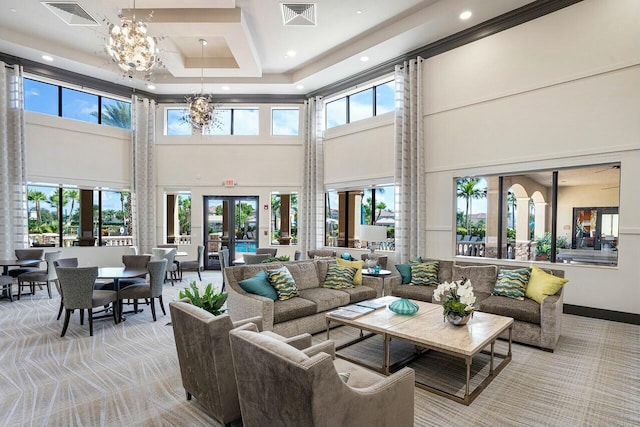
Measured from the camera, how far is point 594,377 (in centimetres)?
326

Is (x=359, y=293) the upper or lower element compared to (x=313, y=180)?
lower

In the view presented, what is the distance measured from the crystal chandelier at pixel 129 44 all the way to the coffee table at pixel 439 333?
13.3ft

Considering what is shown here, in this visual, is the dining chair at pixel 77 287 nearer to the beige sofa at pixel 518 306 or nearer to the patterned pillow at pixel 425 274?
the beige sofa at pixel 518 306

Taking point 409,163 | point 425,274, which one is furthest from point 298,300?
point 409,163

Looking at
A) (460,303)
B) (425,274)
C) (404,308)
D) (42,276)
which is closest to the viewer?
(460,303)

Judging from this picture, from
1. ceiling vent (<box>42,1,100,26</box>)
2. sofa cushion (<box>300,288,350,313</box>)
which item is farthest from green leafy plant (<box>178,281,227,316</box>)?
ceiling vent (<box>42,1,100,26</box>)

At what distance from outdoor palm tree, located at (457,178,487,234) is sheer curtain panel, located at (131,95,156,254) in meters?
8.63

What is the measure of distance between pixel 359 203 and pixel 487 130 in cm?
380

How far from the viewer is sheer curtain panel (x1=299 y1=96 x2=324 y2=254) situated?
961 cm

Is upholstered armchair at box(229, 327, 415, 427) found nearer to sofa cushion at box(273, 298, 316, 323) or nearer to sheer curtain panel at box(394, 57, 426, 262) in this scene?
sofa cushion at box(273, 298, 316, 323)

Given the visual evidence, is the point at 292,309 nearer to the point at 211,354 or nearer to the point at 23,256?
the point at 211,354

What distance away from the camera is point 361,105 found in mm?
8938

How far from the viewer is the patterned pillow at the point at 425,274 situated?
544 centimetres

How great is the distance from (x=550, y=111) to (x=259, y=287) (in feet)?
18.8
